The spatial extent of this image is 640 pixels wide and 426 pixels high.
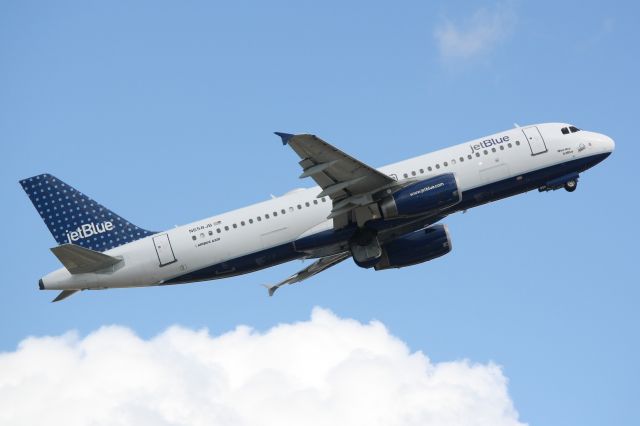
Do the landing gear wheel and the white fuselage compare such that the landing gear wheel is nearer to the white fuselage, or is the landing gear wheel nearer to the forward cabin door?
the white fuselage

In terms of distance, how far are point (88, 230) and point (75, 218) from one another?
1.05m

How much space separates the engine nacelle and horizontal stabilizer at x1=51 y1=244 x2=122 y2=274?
52.6 feet

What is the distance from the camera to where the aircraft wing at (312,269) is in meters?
60.3

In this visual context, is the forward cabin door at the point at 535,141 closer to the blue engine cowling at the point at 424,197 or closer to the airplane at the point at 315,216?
the airplane at the point at 315,216

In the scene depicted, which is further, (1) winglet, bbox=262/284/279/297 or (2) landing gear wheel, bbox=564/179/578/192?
(1) winglet, bbox=262/284/279/297

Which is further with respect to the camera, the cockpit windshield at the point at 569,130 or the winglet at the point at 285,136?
the cockpit windshield at the point at 569,130

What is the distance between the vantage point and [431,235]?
59.2m

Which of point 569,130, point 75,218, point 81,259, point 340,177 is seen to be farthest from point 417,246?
point 75,218

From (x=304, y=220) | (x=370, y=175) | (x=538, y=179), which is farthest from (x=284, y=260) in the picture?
(x=538, y=179)

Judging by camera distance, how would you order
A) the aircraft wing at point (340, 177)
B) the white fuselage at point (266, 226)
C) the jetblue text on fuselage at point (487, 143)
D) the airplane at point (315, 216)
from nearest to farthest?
the aircraft wing at point (340, 177) < the airplane at point (315, 216) < the white fuselage at point (266, 226) < the jetblue text on fuselage at point (487, 143)

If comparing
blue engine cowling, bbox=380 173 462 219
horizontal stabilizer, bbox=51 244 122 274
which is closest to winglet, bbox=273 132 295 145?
blue engine cowling, bbox=380 173 462 219

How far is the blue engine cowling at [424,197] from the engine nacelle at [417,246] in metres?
5.89

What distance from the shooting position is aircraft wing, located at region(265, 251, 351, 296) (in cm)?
6031

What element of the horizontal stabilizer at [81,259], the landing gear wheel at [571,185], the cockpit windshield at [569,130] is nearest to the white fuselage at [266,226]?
the horizontal stabilizer at [81,259]
